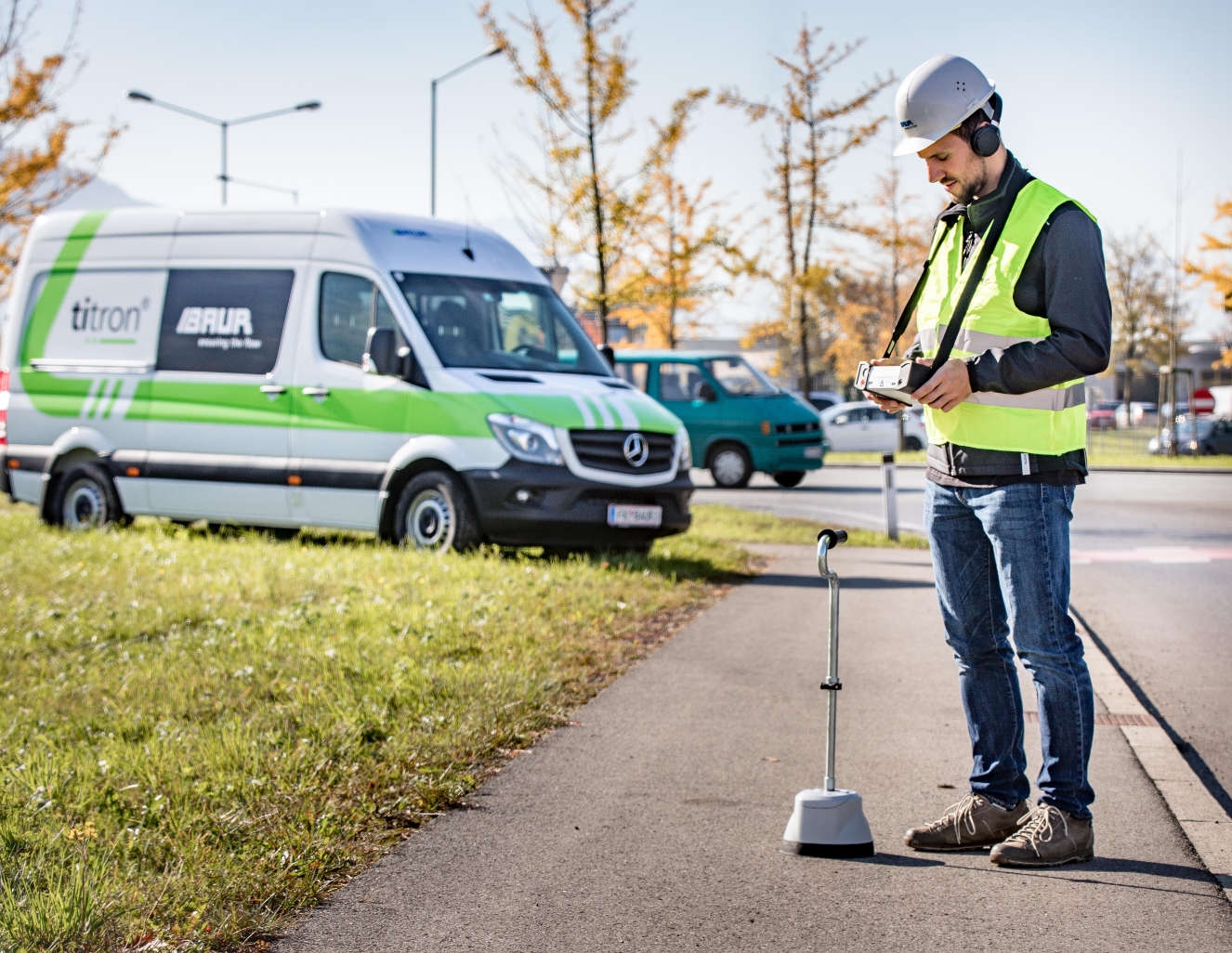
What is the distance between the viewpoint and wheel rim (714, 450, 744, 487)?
2362 centimetres

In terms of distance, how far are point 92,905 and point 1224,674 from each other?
5.89m

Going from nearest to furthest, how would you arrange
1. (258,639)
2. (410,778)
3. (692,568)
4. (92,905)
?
(92,905), (410,778), (258,639), (692,568)

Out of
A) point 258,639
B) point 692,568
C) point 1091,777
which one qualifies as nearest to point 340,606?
point 258,639

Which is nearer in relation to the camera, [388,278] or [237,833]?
[237,833]

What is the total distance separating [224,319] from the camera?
42.3ft

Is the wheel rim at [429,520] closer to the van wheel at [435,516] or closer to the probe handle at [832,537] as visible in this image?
the van wheel at [435,516]

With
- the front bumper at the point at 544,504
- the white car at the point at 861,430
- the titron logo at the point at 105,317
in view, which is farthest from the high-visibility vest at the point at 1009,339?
the white car at the point at 861,430

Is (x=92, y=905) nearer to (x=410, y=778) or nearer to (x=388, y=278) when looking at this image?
(x=410, y=778)

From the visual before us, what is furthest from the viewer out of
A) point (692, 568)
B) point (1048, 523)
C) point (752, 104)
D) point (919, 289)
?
point (752, 104)

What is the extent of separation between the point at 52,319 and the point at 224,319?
2258mm

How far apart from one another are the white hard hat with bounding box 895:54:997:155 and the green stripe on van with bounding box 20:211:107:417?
11108 mm

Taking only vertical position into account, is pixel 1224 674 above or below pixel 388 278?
below

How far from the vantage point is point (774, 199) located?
35.1 metres

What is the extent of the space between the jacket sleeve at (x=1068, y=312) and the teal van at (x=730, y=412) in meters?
19.1
